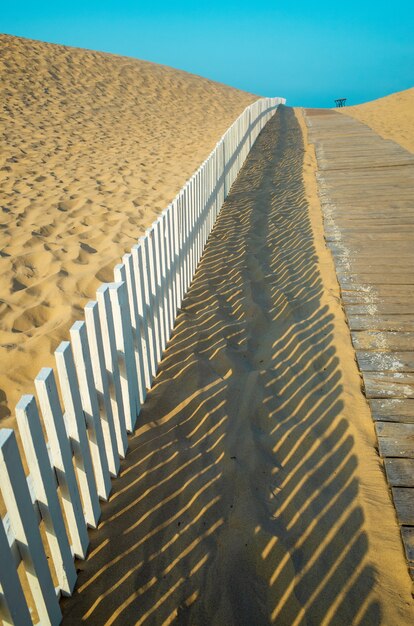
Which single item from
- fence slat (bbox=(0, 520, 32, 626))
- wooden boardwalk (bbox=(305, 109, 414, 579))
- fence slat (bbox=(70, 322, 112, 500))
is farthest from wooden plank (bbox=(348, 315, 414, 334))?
fence slat (bbox=(0, 520, 32, 626))

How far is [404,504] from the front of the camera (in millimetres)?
2051

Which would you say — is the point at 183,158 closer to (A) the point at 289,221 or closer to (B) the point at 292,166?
(B) the point at 292,166

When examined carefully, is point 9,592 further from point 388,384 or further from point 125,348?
point 388,384

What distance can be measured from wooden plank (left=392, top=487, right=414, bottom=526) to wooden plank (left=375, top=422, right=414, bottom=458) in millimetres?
226

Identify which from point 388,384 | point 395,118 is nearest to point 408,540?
point 388,384

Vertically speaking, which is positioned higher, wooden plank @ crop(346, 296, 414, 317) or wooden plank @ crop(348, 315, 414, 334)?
wooden plank @ crop(346, 296, 414, 317)

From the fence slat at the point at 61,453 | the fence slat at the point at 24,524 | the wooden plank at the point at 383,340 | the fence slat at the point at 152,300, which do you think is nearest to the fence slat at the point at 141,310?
the fence slat at the point at 152,300

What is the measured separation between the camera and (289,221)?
247 inches

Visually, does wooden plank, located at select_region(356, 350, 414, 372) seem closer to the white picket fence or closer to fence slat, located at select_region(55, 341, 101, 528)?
the white picket fence

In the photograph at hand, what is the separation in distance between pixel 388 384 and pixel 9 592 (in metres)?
2.45

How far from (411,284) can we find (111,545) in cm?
349

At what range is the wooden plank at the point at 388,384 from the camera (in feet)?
8.93

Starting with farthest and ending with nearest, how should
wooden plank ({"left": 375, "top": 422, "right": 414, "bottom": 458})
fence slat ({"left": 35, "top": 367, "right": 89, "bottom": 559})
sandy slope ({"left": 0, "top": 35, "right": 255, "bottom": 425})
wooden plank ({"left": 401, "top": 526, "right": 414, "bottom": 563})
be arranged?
sandy slope ({"left": 0, "top": 35, "right": 255, "bottom": 425}) < wooden plank ({"left": 375, "top": 422, "right": 414, "bottom": 458}) < wooden plank ({"left": 401, "top": 526, "right": 414, "bottom": 563}) < fence slat ({"left": 35, "top": 367, "right": 89, "bottom": 559})

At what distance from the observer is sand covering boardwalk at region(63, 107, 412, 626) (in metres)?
1.74
